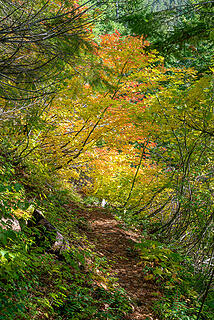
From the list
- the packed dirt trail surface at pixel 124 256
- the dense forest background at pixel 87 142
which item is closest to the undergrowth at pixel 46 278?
the dense forest background at pixel 87 142

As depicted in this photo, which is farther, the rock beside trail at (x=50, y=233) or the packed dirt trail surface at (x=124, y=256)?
the packed dirt trail surface at (x=124, y=256)

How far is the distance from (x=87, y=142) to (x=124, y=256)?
2.59 meters

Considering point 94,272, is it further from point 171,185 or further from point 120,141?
point 120,141

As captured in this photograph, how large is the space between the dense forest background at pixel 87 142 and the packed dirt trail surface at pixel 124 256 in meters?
0.08

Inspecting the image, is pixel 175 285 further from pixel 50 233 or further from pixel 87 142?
pixel 87 142

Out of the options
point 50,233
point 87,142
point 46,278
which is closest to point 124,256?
point 50,233

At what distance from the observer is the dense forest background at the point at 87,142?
7.84ft

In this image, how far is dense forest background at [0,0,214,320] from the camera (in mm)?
2389

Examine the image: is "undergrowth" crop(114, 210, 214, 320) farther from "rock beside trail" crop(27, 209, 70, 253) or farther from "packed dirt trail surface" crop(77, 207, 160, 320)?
"rock beside trail" crop(27, 209, 70, 253)

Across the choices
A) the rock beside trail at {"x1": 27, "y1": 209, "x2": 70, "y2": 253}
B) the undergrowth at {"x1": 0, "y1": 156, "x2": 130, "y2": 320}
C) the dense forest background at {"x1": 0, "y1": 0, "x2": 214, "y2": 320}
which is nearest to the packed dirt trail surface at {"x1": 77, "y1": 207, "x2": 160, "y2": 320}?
the dense forest background at {"x1": 0, "y1": 0, "x2": 214, "y2": 320}

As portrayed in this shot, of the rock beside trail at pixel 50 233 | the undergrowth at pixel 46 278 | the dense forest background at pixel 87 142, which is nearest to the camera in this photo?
the undergrowth at pixel 46 278

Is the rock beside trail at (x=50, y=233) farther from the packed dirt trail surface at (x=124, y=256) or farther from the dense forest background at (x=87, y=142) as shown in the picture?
the packed dirt trail surface at (x=124, y=256)

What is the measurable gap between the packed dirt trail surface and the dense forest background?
0.08m

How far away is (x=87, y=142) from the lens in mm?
4742
